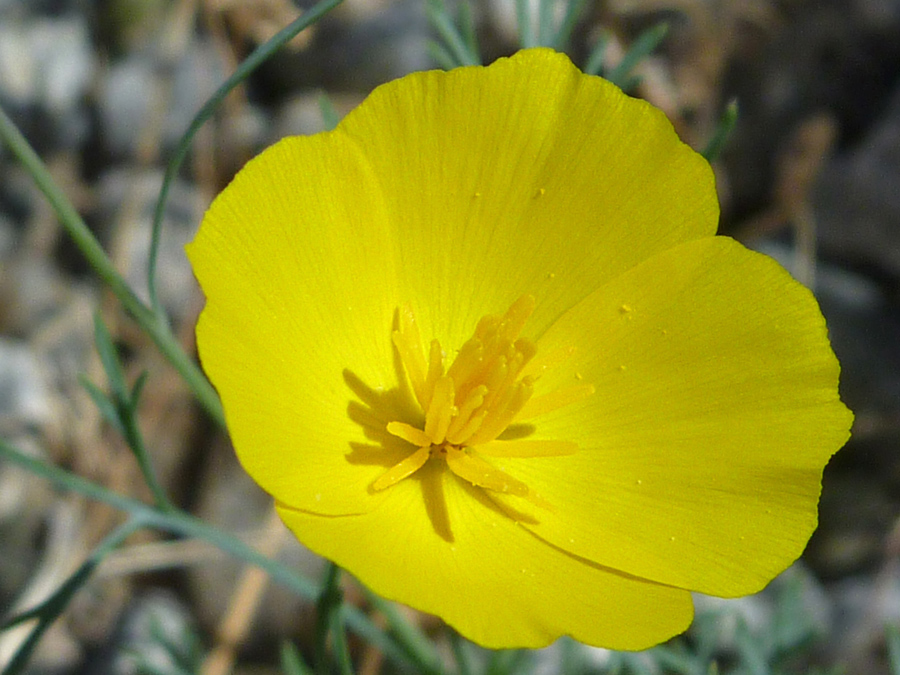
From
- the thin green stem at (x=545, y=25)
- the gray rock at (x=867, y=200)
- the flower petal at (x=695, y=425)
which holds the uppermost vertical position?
the thin green stem at (x=545, y=25)

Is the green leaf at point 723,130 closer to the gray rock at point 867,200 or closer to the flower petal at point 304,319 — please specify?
the flower petal at point 304,319

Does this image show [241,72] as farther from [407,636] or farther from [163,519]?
[407,636]

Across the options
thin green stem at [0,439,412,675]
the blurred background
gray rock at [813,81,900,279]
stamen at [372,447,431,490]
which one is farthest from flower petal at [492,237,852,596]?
gray rock at [813,81,900,279]

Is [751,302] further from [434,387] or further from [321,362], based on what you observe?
[321,362]

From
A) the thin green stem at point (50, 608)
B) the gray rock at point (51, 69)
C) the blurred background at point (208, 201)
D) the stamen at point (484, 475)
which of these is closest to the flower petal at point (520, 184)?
the stamen at point (484, 475)

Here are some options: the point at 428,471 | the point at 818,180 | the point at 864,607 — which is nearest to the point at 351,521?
the point at 428,471

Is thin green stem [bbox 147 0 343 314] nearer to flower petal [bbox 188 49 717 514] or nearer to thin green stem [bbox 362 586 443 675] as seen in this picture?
flower petal [bbox 188 49 717 514]
